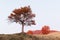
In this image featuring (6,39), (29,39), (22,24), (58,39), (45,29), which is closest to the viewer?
(6,39)

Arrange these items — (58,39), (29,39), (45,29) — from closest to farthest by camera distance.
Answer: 1. (29,39)
2. (58,39)
3. (45,29)

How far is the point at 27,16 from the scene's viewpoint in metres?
57.2

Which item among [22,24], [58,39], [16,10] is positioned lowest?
[58,39]

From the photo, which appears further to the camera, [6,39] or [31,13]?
[31,13]

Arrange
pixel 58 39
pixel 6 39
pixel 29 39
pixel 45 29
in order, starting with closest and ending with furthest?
pixel 6 39 < pixel 29 39 < pixel 58 39 < pixel 45 29

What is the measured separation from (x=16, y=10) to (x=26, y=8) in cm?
285

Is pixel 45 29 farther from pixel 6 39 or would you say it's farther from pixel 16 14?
pixel 6 39

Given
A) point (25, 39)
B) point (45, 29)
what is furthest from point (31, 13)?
point (45, 29)

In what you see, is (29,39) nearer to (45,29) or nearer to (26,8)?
(26,8)

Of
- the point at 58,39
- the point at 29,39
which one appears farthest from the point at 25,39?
the point at 58,39

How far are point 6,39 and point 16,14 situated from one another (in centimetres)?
1691

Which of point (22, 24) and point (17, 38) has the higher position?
point (22, 24)

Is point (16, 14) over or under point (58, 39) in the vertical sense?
over

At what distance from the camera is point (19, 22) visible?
57.0m
